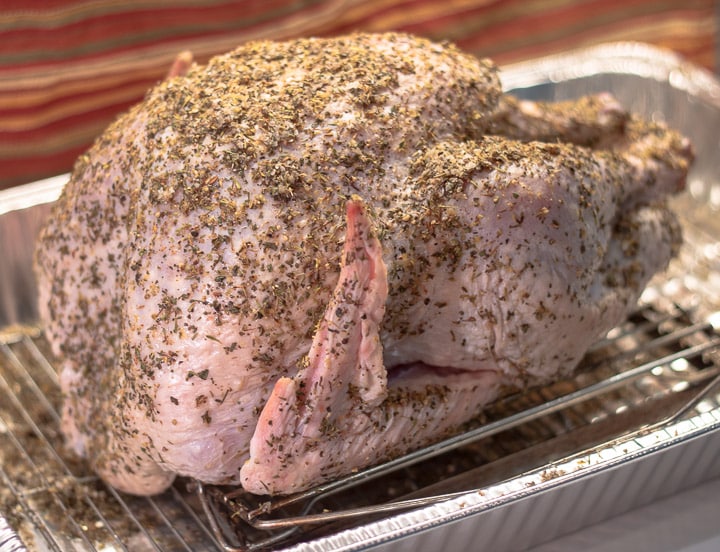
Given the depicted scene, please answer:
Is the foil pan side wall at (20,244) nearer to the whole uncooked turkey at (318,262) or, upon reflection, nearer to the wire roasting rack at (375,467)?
the wire roasting rack at (375,467)

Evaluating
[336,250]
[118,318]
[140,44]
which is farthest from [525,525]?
[140,44]

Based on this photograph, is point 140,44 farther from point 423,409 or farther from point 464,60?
point 423,409

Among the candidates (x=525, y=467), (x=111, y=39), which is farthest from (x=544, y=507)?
(x=111, y=39)

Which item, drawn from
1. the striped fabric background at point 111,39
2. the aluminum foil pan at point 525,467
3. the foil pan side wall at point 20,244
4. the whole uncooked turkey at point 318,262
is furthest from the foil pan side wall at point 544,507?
the striped fabric background at point 111,39

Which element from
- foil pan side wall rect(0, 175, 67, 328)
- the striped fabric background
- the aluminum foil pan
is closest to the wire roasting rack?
the aluminum foil pan

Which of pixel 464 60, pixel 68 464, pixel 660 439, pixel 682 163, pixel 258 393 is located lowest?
pixel 68 464

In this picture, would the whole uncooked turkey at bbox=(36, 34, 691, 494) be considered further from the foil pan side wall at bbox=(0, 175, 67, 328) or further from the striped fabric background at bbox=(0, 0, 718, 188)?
the striped fabric background at bbox=(0, 0, 718, 188)

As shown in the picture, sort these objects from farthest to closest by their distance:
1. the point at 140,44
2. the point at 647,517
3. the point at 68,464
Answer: the point at 140,44
the point at 68,464
the point at 647,517
